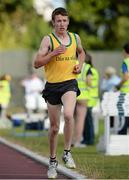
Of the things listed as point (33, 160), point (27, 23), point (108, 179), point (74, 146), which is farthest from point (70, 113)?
point (27, 23)

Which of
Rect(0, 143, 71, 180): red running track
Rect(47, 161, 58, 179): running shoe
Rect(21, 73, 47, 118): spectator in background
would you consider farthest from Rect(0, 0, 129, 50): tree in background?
Rect(47, 161, 58, 179): running shoe

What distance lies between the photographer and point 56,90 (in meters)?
11.5

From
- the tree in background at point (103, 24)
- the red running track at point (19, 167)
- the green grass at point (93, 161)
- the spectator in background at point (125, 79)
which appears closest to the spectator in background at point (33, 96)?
the green grass at point (93, 161)

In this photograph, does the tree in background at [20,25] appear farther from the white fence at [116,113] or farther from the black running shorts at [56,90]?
the black running shorts at [56,90]

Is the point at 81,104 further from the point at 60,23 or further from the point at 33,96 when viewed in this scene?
the point at 33,96

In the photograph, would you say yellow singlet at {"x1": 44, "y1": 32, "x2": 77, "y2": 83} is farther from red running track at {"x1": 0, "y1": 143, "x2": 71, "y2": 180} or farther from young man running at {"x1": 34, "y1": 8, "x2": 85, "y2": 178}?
red running track at {"x1": 0, "y1": 143, "x2": 71, "y2": 180}

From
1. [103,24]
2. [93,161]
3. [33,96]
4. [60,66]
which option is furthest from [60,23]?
[103,24]

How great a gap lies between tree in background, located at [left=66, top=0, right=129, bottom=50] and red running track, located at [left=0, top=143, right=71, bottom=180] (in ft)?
112

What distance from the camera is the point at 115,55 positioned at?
134 ft

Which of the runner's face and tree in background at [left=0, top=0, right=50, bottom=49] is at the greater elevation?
tree in background at [left=0, top=0, right=50, bottom=49]

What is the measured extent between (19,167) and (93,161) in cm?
132

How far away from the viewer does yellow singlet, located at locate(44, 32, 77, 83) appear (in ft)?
37.5

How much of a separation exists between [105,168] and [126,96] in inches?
106

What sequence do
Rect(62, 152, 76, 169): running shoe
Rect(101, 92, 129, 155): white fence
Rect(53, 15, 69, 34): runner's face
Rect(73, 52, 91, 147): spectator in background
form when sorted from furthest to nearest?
Rect(73, 52, 91, 147): spectator in background
Rect(101, 92, 129, 155): white fence
Rect(62, 152, 76, 169): running shoe
Rect(53, 15, 69, 34): runner's face
